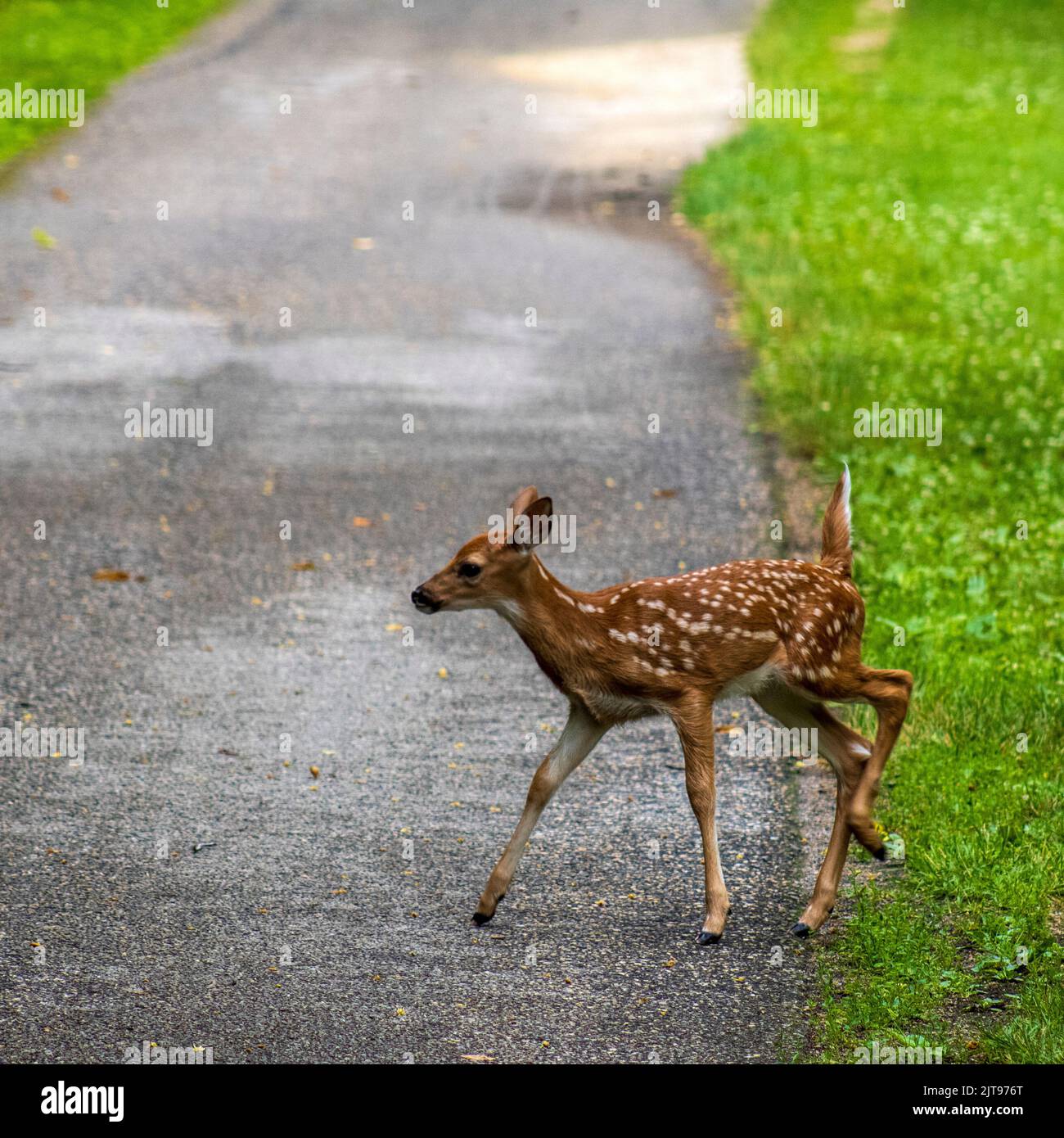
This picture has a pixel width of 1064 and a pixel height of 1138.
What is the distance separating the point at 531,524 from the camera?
5.39 meters

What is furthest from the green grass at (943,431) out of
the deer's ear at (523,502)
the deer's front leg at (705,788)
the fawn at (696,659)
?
the deer's ear at (523,502)

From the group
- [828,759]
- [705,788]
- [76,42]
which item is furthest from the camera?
[76,42]

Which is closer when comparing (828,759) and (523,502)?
(523,502)

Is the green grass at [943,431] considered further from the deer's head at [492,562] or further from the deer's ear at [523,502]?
the deer's ear at [523,502]

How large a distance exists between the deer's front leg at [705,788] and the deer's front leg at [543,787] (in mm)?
291

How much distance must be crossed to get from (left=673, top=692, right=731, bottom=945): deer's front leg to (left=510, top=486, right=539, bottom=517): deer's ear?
83 centimetres

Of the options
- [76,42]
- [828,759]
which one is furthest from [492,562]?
[76,42]

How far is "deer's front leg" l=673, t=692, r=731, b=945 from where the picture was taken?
5633 mm

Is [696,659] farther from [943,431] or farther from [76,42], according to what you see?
[76,42]

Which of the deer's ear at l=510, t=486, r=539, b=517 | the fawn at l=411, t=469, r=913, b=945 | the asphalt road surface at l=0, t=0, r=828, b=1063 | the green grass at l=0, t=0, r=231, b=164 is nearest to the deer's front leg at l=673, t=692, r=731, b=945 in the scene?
the fawn at l=411, t=469, r=913, b=945

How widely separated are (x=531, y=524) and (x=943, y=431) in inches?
241
